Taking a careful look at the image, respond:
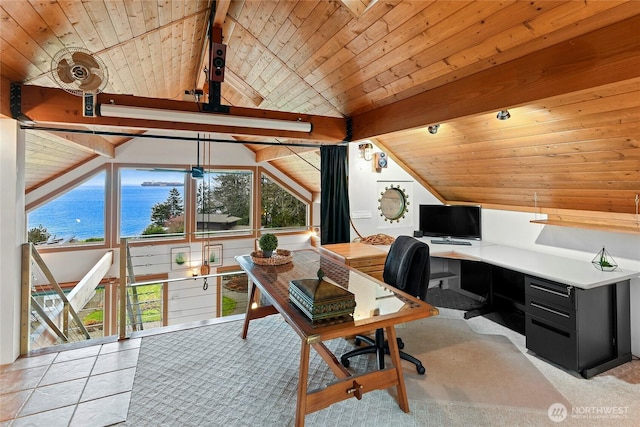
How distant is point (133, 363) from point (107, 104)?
86.4 inches

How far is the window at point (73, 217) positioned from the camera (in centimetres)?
574

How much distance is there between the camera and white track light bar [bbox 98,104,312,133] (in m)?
2.73

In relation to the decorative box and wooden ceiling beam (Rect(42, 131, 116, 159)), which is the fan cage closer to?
wooden ceiling beam (Rect(42, 131, 116, 159))

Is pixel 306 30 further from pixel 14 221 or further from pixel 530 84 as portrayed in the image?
pixel 14 221

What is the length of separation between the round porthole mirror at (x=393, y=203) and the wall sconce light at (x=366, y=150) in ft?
1.70

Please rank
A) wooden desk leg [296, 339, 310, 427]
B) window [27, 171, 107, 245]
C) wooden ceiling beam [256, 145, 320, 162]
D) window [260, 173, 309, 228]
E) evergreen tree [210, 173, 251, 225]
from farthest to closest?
1. window [260, 173, 309, 228]
2. evergreen tree [210, 173, 251, 225]
3. window [27, 171, 107, 245]
4. wooden ceiling beam [256, 145, 320, 162]
5. wooden desk leg [296, 339, 310, 427]

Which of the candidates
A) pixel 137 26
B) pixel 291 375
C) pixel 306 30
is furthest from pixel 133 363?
pixel 306 30

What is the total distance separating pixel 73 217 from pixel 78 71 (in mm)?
5171

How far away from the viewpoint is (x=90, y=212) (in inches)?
241

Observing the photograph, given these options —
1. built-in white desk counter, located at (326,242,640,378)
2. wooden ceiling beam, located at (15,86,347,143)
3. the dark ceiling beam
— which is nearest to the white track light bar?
wooden ceiling beam, located at (15,86,347,143)

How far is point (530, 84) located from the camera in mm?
1989

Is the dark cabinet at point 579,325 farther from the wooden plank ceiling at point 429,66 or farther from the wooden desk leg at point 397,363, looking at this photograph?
the wooden desk leg at point 397,363

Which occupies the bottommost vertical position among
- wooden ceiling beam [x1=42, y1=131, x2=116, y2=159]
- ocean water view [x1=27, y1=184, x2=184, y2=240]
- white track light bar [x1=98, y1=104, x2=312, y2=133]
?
ocean water view [x1=27, y1=184, x2=184, y2=240]

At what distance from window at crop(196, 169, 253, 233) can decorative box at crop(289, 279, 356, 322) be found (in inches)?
216
